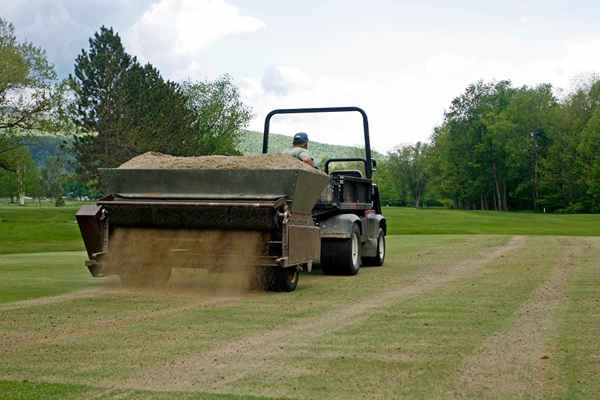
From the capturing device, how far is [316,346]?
6906mm

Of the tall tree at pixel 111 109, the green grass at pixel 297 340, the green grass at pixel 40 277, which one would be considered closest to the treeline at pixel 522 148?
the tall tree at pixel 111 109

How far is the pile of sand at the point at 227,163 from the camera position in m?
11.2

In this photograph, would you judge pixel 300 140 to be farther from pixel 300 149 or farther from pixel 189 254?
pixel 189 254

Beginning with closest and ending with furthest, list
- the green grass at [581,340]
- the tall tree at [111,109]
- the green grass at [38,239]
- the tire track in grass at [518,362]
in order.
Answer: the tire track in grass at [518,362]
the green grass at [581,340]
the green grass at [38,239]
the tall tree at [111,109]

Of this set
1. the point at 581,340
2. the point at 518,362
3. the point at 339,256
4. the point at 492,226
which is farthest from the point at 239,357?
the point at 492,226

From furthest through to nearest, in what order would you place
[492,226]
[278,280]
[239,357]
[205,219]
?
[492,226] → [278,280] → [205,219] → [239,357]

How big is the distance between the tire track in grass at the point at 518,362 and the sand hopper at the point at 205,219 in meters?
3.28

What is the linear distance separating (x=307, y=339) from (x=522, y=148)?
291 ft

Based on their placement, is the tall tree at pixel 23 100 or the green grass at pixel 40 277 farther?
the tall tree at pixel 23 100

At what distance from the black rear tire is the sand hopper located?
1.68 meters

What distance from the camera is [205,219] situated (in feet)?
36.3

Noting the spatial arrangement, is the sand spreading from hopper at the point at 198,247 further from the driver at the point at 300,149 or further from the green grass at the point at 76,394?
the green grass at the point at 76,394

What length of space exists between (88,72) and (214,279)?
5794 centimetres

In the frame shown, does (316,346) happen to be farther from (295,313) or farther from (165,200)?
(165,200)
